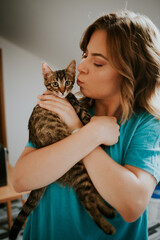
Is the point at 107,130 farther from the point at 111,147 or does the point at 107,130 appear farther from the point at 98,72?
the point at 98,72

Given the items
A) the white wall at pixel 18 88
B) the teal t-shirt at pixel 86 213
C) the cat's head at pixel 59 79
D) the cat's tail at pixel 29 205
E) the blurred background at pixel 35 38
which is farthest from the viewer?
the white wall at pixel 18 88

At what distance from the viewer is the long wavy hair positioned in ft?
2.22

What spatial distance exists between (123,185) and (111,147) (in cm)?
18

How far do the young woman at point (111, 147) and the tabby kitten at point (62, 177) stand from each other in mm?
36

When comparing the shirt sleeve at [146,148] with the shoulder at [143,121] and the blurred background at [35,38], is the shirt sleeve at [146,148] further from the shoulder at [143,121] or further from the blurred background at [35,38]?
the blurred background at [35,38]

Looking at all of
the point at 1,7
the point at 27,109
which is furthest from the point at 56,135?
the point at 27,109

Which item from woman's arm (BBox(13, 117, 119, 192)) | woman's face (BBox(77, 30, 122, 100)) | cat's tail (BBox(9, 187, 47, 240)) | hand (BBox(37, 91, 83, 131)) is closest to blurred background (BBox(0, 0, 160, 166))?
woman's face (BBox(77, 30, 122, 100))

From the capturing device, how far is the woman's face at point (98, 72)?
2.25ft

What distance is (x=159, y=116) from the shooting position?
2.28 feet

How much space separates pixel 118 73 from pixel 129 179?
0.42 metres

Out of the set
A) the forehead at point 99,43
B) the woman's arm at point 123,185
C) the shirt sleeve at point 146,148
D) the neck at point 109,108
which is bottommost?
the woman's arm at point 123,185

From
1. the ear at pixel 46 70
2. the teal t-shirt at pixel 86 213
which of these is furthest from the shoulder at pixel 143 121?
the ear at pixel 46 70

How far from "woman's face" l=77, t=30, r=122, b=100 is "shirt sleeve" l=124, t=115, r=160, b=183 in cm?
22

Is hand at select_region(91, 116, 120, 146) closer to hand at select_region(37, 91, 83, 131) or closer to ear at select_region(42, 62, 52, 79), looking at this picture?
hand at select_region(37, 91, 83, 131)
